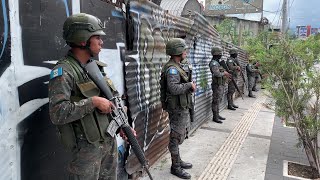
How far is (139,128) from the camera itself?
3.64 meters

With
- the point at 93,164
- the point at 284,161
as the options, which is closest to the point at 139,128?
the point at 93,164

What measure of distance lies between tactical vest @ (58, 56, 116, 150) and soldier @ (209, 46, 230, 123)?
494 cm

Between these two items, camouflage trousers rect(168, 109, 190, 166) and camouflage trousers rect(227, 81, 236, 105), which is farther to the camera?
camouflage trousers rect(227, 81, 236, 105)

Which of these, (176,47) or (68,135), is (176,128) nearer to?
(176,47)

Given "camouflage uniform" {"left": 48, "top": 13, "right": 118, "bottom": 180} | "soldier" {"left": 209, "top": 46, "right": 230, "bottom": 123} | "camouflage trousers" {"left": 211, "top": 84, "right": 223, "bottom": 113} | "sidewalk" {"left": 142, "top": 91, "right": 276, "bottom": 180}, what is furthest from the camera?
"camouflage trousers" {"left": 211, "top": 84, "right": 223, "bottom": 113}

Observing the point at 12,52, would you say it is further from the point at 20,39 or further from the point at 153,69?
the point at 153,69

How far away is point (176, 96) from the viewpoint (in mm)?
3637

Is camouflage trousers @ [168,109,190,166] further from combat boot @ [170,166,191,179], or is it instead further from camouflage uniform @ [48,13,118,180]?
camouflage uniform @ [48,13,118,180]

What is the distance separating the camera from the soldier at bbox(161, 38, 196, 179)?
3543 millimetres

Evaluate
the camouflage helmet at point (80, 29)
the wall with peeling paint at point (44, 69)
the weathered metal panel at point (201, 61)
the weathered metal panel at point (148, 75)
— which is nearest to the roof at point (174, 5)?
the weathered metal panel at point (201, 61)

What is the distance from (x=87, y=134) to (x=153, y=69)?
224 centimetres

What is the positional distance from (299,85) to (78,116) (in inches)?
138

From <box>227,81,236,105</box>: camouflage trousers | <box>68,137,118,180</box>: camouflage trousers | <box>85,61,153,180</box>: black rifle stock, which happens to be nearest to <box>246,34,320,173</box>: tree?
<box>85,61,153,180</box>: black rifle stock

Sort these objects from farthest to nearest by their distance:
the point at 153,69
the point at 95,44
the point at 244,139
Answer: the point at 244,139 → the point at 153,69 → the point at 95,44
